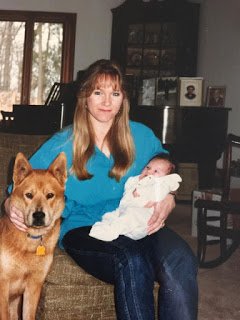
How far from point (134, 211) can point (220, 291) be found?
129 cm

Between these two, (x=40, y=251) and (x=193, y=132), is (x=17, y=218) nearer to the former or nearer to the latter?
(x=40, y=251)

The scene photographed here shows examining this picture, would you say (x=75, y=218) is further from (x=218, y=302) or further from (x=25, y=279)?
(x=218, y=302)

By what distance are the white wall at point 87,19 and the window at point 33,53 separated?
0.10 meters

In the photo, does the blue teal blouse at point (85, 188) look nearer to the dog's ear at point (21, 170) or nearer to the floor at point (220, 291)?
the dog's ear at point (21, 170)

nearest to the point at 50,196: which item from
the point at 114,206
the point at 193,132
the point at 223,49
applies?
the point at 114,206

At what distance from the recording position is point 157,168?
2041mm

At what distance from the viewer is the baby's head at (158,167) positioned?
203cm

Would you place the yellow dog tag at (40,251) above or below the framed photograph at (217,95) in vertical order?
below

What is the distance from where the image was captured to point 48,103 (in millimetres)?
6047

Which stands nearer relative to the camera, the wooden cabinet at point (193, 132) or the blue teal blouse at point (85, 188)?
the blue teal blouse at point (85, 188)

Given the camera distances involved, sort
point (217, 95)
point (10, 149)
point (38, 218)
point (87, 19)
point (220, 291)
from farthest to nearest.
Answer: point (87, 19) → point (217, 95) → point (220, 291) → point (10, 149) → point (38, 218)

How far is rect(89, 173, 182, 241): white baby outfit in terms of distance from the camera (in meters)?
1.78

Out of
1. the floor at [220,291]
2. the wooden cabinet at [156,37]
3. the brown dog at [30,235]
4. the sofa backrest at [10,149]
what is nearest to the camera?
the brown dog at [30,235]

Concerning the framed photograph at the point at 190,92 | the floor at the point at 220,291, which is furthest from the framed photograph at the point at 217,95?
the floor at the point at 220,291
